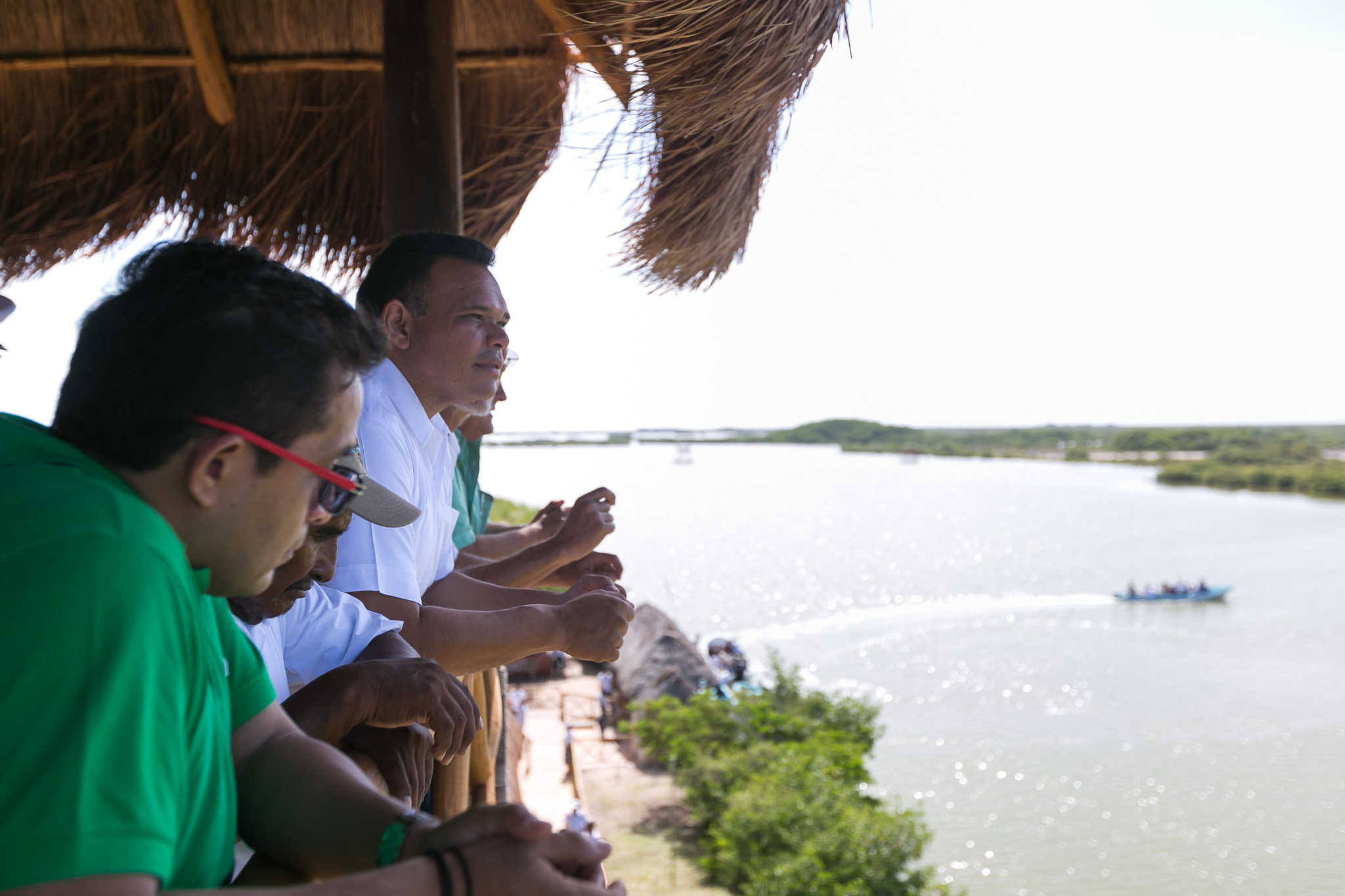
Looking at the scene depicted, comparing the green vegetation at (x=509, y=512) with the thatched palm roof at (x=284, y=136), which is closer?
the thatched palm roof at (x=284, y=136)

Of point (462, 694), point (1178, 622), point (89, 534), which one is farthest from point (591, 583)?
point (1178, 622)

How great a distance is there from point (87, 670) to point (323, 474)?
292mm

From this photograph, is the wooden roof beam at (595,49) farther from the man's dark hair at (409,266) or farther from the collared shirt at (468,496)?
the collared shirt at (468,496)

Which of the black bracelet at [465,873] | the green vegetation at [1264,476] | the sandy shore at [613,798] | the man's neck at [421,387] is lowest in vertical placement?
the sandy shore at [613,798]

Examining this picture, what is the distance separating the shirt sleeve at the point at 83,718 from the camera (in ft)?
2.01

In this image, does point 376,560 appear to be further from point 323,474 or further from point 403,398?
point 323,474

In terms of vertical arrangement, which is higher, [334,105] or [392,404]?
[334,105]

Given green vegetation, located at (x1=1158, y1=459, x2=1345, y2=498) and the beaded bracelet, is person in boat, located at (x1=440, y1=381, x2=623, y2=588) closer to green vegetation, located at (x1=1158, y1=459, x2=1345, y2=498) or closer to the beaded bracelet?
the beaded bracelet

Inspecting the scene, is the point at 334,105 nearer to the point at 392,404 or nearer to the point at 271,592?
the point at 392,404

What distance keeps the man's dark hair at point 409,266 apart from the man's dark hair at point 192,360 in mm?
1374

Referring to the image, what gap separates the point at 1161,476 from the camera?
97.9 metres

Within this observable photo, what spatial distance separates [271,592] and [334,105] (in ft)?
9.85

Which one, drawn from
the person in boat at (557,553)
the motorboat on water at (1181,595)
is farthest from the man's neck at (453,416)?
the motorboat on water at (1181,595)

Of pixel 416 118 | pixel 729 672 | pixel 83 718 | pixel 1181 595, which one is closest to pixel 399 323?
pixel 416 118
